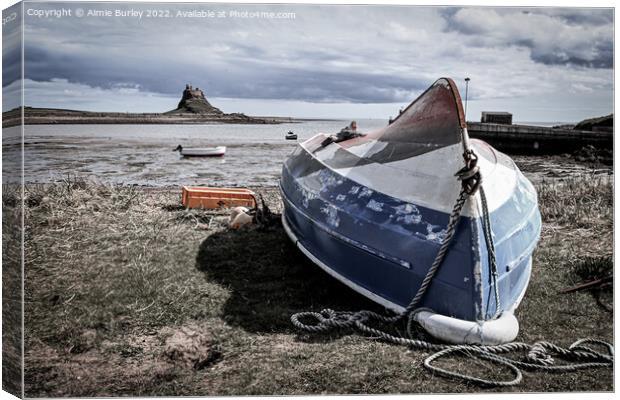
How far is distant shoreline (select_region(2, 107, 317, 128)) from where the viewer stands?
4.54 metres

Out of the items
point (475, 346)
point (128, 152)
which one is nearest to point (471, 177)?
point (475, 346)

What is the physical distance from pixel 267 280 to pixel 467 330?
84.7 inches

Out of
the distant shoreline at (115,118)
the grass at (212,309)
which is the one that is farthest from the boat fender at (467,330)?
the distant shoreline at (115,118)

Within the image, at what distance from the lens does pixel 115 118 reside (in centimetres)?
632

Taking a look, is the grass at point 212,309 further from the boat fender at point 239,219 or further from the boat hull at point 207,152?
the boat hull at point 207,152

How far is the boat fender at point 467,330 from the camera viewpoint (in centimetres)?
446

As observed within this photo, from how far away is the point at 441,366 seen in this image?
4.39 meters

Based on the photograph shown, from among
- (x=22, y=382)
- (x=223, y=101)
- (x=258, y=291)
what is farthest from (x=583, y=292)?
(x=22, y=382)

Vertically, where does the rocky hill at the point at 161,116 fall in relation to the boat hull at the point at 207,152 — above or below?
above

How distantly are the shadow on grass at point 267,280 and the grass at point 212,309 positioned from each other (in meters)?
0.02

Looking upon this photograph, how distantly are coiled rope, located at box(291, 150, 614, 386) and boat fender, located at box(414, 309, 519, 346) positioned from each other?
0.16ft

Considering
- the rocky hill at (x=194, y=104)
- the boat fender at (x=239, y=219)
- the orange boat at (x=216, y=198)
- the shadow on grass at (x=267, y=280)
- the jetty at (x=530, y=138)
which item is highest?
the rocky hill at (x=194, y=104)

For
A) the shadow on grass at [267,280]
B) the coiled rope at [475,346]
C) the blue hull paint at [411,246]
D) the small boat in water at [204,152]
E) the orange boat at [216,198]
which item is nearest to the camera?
the coiled rope at [475,346]

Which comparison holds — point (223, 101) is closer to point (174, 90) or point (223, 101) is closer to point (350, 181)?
point (174, 90)
